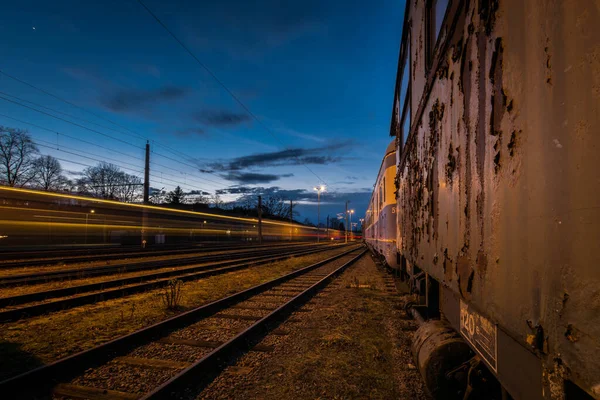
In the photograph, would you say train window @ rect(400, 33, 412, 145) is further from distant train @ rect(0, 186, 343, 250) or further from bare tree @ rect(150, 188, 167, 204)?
bare tree @ rect(150, 188, 167, 204)

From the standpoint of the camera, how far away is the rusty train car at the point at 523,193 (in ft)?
3.38

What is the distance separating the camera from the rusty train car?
1029mm

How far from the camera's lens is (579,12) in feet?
3.43

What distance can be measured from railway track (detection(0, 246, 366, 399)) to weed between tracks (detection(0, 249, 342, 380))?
21.1 inches

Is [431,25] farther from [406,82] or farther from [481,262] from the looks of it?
[481,262]

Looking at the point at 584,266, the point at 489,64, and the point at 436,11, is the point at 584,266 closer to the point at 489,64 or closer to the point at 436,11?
the point at 489,64

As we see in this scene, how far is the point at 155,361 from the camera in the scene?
4.74 metres

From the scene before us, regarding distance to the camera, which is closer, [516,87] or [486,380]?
[516,87]

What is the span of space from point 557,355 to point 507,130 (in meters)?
0.92

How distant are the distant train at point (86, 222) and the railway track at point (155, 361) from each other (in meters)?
16.5

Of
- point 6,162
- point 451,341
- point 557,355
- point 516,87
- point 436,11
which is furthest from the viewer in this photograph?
point 6,162

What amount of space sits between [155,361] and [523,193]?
4.91m

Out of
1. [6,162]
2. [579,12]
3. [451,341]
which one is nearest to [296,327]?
[451,341]

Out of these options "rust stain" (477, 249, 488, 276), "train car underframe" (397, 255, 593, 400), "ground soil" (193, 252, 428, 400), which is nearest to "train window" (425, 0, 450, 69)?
"rust stain" (477, 249, 488, 276)
